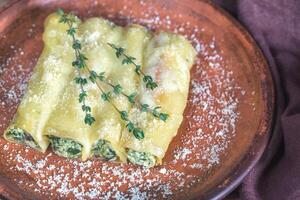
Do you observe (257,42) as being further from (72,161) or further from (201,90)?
(72,161)

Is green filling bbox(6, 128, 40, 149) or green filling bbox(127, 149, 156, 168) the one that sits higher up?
green filling bbox(6, 128, 40, 149)

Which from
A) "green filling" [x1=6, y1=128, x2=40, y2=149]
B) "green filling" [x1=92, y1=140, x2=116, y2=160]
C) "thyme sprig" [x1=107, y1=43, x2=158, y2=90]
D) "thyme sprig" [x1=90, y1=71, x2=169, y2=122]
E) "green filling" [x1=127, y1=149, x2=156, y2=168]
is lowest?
"green filling" [x1=127, y1=149, x2=156, y2=168]

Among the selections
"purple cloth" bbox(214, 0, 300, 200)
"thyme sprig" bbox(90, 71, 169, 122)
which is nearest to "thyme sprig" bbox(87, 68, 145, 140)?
"thyme sprig" bbox(90, 71, 169, 122)

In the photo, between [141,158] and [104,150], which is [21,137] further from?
[141,158]

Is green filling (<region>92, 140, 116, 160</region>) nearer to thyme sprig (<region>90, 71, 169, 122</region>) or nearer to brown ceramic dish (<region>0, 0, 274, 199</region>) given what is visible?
brown ceramic dish (<region>0, 0, 274, 199</region>)

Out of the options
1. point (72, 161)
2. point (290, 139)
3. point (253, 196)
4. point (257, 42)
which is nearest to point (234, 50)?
point (257, 42)

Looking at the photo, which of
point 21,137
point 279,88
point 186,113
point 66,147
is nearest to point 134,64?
point 186,113
